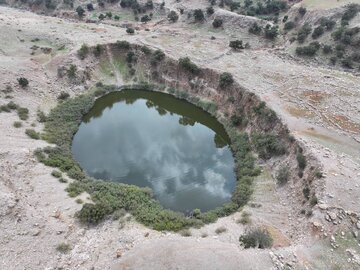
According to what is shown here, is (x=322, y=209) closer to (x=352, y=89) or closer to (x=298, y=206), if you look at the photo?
(x=298, y=206)

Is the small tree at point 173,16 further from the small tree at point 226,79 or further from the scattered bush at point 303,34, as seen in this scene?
the small tree at point 226,79

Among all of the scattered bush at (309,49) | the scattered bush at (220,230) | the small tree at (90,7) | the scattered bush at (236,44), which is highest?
the scattered bush at (309,49)

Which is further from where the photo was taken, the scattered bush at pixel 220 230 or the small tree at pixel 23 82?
the small tree at pixel 23 82

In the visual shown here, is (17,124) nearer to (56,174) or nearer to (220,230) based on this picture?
(56,174)

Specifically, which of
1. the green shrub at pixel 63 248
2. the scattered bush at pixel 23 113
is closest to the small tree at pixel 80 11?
the scattered bush at pixel 23 113

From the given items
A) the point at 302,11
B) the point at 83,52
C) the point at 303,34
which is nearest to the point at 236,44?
the point at 303,34

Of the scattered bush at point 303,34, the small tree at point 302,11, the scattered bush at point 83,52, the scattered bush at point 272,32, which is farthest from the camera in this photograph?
the small tree at point 302,11

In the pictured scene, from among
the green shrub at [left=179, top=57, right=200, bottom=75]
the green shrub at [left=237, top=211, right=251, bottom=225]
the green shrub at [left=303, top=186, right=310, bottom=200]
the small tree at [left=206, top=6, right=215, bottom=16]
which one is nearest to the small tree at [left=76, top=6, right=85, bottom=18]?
the small tree at [left=206, top=6, right=215, bottom=16]
